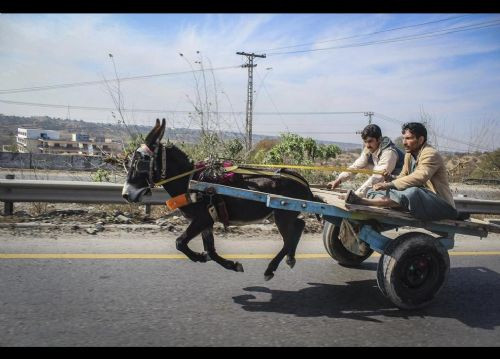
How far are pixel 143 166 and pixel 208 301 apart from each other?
1.51 metres

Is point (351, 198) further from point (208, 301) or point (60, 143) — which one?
point (60, 143)

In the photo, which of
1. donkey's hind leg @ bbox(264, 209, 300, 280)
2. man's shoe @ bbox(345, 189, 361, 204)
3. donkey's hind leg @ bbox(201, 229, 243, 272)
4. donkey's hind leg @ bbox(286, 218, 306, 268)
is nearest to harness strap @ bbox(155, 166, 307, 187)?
donkey's hind leg @ bbox(264, 209, 300, 280)

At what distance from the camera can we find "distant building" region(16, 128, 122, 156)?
8906mm

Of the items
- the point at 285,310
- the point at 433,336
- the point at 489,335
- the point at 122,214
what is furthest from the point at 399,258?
the point at 122,214

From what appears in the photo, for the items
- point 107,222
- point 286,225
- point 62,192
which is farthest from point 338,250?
point 62,192

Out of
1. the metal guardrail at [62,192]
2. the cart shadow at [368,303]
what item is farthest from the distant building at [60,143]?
the cart shadow at [368,303]

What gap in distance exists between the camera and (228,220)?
445 cm

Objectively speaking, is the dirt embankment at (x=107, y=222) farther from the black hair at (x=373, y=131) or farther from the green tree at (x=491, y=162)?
the green tree at (x=491, y=162)

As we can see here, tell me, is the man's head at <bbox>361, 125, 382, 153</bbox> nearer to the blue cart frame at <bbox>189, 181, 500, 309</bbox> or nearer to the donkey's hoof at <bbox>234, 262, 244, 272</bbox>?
the blue cart frame at <bbox>189, 181, 500, 309</bbox>

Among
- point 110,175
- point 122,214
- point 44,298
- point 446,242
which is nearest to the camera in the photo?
point 44,298

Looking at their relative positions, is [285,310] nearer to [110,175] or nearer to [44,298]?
[44,298]

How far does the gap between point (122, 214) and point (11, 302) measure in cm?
367

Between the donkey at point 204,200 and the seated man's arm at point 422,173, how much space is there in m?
1.06

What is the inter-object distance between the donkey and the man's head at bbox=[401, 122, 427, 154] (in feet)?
3.94
